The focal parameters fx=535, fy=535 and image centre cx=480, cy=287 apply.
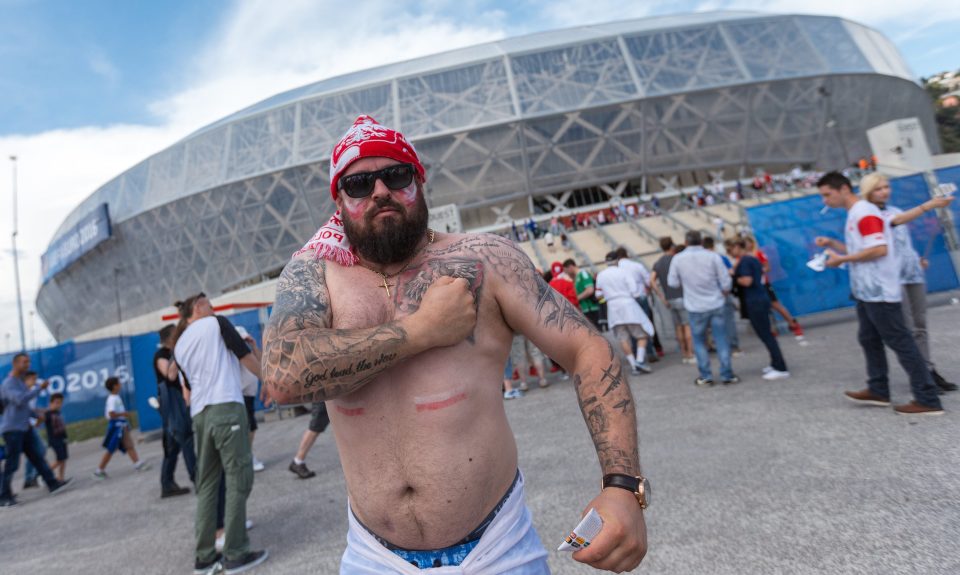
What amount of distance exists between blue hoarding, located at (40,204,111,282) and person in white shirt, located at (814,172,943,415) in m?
45.0

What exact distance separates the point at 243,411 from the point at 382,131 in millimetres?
2916

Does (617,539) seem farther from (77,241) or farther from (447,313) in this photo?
(77,241)

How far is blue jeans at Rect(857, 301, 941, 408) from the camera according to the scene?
158 inches

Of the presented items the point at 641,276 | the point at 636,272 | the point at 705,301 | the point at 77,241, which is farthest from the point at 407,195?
the point at 77,241

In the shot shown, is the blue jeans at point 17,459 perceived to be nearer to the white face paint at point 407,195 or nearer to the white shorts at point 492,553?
the white shorts at point 492,553

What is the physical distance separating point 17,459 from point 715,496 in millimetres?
8539

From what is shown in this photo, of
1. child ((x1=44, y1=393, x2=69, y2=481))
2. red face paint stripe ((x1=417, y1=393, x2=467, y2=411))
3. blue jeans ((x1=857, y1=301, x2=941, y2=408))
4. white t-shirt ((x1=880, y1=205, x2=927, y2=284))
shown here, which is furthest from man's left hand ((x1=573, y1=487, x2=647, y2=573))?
child ((x1=44, y1=393, x2=69, y2=481))

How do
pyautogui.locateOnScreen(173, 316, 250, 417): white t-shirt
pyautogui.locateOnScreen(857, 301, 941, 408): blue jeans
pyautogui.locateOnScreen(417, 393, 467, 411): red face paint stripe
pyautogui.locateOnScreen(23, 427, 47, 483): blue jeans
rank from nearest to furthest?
pyautogui.locateOnScreen(417, 393, 467, 411): red face paint stripe, pyautogui.locateOnScreen(173, 316, 250, 417): white t-shirt, pyautogui.locateOnScreen(857, 301, 941, 408): blue jeans, pyautogui.locateOnScreen(23, 427, 47, 483): blue jeans

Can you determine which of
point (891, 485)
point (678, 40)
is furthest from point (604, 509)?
point (678, 40)

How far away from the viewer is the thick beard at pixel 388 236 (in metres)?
1.43

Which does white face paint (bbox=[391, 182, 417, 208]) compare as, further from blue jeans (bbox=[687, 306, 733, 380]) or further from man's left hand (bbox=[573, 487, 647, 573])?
blue jeans (bbox=[687, 306, 733, 380])

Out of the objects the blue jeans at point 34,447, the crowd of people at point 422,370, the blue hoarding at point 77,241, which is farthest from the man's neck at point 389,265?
the blue hoarding at point 77,241

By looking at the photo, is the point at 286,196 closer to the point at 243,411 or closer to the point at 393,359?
the point at 243,411

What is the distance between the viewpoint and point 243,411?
147 inches
